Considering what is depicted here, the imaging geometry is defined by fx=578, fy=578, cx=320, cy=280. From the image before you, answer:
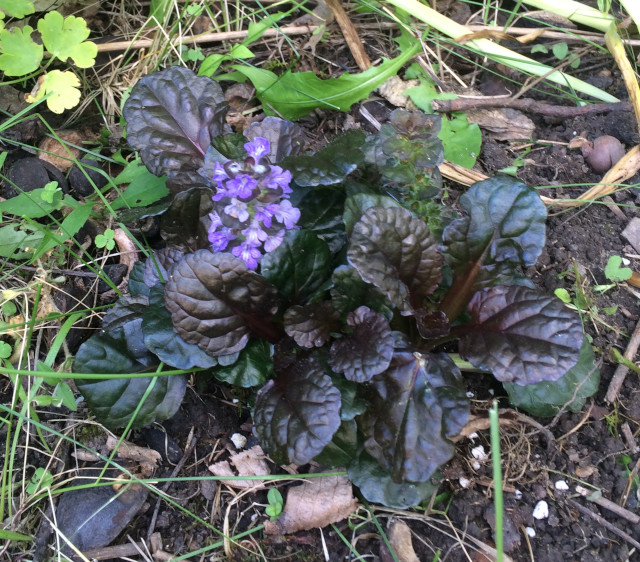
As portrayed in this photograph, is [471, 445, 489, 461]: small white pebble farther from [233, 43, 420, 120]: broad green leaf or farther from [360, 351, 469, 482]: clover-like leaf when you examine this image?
[233, 43, 420, 120]: broad green leaf

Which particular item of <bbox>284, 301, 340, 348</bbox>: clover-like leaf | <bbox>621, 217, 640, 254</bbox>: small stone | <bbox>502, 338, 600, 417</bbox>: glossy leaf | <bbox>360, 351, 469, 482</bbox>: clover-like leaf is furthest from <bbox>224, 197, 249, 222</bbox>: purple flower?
<bbox>621, 217, 640, 254</bbox>: small stone

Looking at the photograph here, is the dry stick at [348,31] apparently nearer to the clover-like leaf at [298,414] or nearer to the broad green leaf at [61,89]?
the broad green leaf at [61,89]

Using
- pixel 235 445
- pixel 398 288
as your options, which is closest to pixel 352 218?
pixel 398 288

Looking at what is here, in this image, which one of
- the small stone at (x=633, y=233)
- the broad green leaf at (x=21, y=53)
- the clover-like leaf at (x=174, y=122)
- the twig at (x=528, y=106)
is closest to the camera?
the clover-like leaf at (x=174, y=122)

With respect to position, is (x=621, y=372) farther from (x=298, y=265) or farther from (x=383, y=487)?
(x=298, y=265)

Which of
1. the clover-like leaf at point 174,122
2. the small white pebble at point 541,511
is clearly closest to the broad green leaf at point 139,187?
the clover-like leaf at point 174,122

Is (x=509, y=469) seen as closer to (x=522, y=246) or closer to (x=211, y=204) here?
(x=522, y=246)

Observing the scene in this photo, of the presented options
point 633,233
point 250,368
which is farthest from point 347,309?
point 633,233

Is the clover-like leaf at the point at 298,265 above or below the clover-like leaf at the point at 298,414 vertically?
A: above
